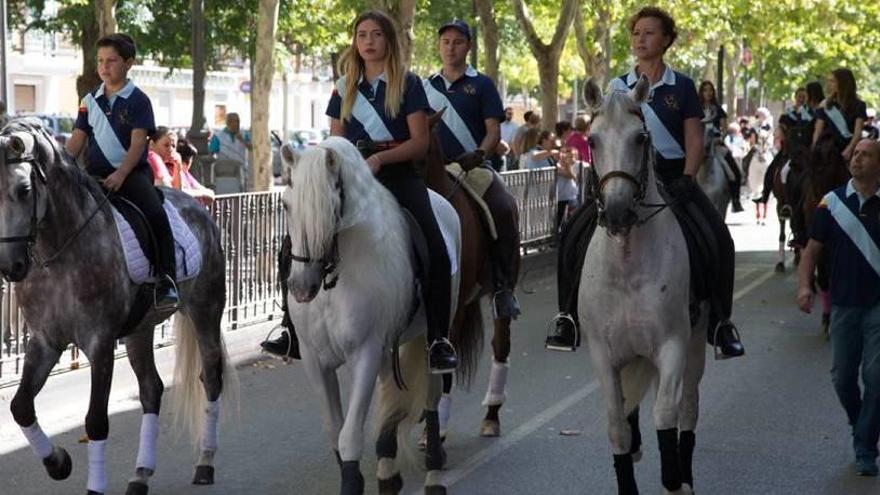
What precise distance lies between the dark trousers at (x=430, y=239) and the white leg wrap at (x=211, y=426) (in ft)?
5.62

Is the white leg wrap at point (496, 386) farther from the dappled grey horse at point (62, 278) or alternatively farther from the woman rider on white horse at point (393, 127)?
the dappled grey horse at point (62, 278)

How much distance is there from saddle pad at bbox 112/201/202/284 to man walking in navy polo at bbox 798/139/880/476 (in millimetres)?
3607

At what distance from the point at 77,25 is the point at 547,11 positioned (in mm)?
15064

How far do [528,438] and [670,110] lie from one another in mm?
2832

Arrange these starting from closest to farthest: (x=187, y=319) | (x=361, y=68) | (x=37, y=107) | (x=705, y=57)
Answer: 1. (x=361, y=68)
2. (x=187, y=319)
3. (x=705, y=57)
4. (x=37, y=107)

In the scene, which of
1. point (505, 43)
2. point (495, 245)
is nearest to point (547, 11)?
point (505, 43)

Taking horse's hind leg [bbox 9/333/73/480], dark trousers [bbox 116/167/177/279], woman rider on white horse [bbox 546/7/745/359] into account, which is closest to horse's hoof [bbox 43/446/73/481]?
horse's hind leg [bbox 9/333/73/480]

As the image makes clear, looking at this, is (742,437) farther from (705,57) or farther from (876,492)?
(705,57)

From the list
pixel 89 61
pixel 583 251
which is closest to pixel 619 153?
pixel 583 251

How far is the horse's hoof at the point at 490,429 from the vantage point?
34.4 feet

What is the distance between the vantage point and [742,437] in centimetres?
1043

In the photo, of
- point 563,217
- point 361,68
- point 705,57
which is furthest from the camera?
point 705,57

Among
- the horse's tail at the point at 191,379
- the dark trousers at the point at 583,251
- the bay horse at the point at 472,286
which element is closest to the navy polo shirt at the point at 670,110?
the dark trousers at the point at 583,251

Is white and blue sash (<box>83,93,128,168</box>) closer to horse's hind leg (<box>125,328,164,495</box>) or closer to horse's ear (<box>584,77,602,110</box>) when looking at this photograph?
horse's hind leg (<box>125,328,164,495</box>)
